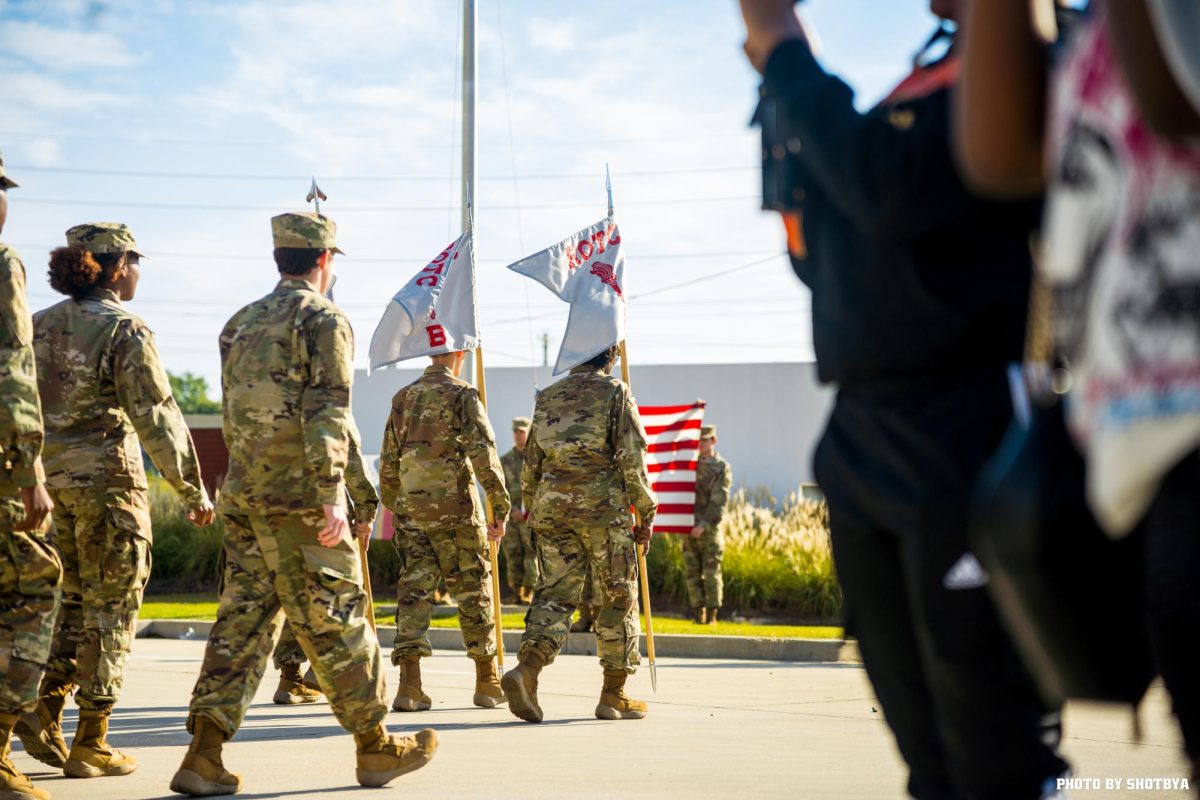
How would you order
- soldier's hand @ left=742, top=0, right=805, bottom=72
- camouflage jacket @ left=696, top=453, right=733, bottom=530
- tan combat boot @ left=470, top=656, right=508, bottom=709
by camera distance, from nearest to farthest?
1. soldier's hand @ left=742, top=0, right=805, bottom=72
2. tan combat boot @ left=470, top=656, right=508, bottom=709
3. camouflage jacket @ left=696, top=453, right=733, bottom=530

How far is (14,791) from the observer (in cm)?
515

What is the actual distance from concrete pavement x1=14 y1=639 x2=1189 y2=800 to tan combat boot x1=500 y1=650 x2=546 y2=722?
4.4 inches

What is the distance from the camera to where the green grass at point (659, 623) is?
14344 millimetres

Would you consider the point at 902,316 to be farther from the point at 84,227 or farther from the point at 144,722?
the point at 144,722

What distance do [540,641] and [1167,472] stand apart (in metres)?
7.25

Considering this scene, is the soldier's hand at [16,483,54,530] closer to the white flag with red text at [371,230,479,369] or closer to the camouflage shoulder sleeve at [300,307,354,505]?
the camouflage shoulder sleeve at [300,307,354,505]

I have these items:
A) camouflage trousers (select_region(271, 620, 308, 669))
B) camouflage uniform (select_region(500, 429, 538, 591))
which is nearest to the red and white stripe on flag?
camouflage uniform (select_region(500, 429, 538, 591))

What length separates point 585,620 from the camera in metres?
15.0

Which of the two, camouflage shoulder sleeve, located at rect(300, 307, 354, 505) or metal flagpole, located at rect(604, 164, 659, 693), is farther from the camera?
metal flagpole, located at rect(604, 164, 659, 693)

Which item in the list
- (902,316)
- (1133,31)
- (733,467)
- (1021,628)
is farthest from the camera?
(733,467)

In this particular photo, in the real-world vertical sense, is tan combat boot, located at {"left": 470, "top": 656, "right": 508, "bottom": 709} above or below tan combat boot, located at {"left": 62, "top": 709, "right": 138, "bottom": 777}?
below

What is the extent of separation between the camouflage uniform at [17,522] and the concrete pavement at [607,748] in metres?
0.74

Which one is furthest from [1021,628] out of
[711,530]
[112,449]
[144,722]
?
[711,530]

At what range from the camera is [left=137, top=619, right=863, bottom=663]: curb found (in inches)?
516
